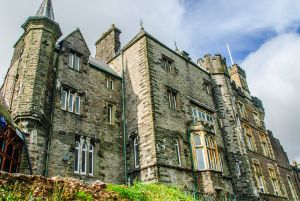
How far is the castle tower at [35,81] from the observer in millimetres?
12336

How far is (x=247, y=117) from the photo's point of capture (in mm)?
25688

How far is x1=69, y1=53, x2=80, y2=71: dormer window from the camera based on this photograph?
54.4 feet

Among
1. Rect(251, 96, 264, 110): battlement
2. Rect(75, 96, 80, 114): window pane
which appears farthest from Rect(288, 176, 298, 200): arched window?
Rect(75, 96, 80, 114): window pane

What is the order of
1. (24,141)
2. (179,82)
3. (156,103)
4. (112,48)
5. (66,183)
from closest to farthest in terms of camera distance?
1. (66,183)
2. (24,141)
3. (156,103)
4. (179,82)
5. (112,48)

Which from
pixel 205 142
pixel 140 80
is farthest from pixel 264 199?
pixel 140 80

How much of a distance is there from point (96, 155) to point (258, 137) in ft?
56.0

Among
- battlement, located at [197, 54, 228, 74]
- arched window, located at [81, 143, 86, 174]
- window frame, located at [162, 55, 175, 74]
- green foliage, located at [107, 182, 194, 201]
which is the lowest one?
green foliage, located at [107, 182, 194, 201]

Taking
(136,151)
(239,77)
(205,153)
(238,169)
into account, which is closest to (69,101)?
(136,151)

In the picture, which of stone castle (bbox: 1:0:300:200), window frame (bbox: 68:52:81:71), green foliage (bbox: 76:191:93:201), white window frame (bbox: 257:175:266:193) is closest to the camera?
green foliage (bbox: 76:191:93:201)

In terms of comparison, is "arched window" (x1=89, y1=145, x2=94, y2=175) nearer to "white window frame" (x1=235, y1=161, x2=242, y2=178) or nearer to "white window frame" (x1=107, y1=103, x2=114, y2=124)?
"white window frame" (x1=107, y1=103, x2=114, y2=124)

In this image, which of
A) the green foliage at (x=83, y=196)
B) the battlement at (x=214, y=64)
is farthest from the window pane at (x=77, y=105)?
the battlement at (x=214, y=64)

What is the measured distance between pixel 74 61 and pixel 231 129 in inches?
501

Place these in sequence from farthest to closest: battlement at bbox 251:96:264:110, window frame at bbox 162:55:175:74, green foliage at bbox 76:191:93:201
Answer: battlement at bbox 251:96:264:110 → window frame at bbox 162:55:175:74 → green foliage at bbox 76:191:93:201

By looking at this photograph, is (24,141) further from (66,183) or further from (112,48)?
(112,48)
